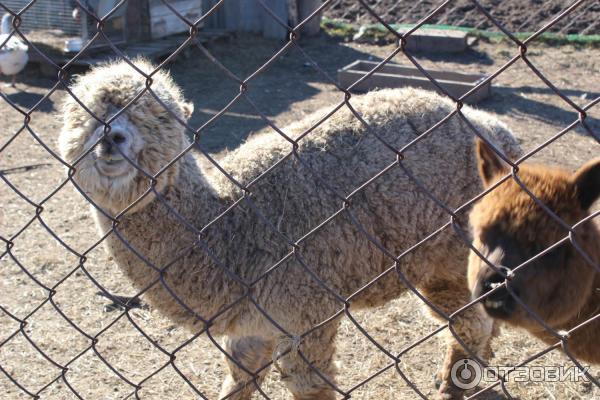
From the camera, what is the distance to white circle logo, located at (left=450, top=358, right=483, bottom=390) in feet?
13.4

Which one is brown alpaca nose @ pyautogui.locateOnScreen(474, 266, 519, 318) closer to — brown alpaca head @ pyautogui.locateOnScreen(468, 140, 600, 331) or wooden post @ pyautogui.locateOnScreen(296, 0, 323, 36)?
brown alpaca head @ pyautogui.locateOnScreen(468, 140, 600, 331)

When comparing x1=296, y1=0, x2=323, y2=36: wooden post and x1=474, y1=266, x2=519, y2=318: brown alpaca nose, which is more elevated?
x1=474, y1=266, x2=519, y2=318: brown alpaca nose

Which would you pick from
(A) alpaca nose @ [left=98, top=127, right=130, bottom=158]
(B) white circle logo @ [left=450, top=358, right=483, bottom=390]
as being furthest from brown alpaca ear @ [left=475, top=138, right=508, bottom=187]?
(B) white circle logo @ [left=450, top=358, right=483, bottom=390]

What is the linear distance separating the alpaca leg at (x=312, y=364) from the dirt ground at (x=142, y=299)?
63cm

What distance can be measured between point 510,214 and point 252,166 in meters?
1.60

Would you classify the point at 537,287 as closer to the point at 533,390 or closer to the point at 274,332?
the point at 274,332

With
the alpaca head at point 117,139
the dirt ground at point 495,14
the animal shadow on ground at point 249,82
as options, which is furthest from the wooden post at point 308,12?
the alpaca head at point 117,139

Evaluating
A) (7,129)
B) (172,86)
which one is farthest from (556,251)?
(7,129)

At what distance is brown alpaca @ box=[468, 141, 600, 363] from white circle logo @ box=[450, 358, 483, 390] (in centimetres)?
158

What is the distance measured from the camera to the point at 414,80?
831cm

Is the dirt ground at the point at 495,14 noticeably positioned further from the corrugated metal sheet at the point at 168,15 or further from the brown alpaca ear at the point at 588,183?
the brown alpaca ear at the point at 588,183

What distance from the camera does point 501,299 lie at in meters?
→ 2.35

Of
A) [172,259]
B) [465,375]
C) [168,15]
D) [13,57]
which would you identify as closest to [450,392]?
[465,375]

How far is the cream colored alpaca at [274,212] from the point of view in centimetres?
333
